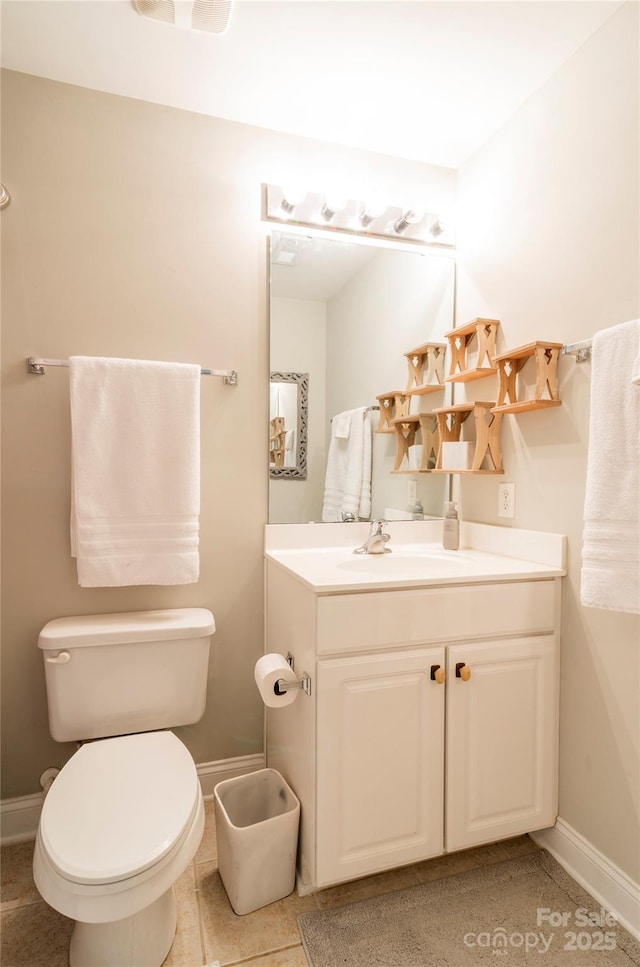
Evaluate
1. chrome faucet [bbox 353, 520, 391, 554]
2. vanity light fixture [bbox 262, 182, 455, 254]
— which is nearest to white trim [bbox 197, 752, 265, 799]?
chrome faucet [bbox 353, 520, 391, 554]

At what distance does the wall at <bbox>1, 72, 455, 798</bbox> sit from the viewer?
61.7 inches

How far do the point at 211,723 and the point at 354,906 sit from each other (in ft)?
2.30

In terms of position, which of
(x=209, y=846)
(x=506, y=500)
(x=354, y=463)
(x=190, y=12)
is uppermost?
(x=190, y=12)

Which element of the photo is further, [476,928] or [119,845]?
[476,928]

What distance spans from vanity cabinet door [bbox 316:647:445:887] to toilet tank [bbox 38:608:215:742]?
0.51 m

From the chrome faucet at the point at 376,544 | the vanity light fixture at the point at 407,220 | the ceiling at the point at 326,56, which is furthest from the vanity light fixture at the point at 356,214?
the chrome faucet at the point at 376,544

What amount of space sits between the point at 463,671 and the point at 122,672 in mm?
960

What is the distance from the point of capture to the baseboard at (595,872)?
1265 millimetres

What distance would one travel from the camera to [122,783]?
1190mm

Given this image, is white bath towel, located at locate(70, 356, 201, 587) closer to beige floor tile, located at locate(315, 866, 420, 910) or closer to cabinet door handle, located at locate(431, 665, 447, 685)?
cabinet door handle, located at locate(431, 665, 447, 685)

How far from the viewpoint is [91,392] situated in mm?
1514

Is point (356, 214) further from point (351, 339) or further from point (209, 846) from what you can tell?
point (209, 846)

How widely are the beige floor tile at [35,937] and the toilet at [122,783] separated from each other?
6cm

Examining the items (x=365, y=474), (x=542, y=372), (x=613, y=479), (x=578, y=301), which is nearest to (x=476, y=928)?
(x=613, y=479)
